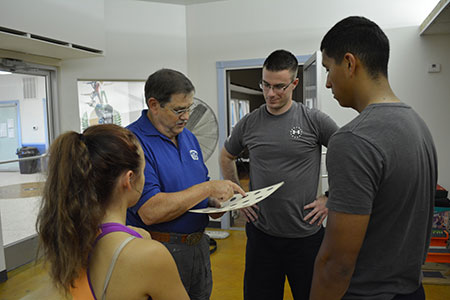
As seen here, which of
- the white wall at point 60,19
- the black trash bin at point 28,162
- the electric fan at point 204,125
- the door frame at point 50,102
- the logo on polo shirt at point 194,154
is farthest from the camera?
the door frame at point 50,102

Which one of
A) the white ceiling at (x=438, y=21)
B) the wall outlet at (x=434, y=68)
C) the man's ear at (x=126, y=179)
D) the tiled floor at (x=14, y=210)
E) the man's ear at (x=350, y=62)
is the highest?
the white ceiling at (x=438, y=21)

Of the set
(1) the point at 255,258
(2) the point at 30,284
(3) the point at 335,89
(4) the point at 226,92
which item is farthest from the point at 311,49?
(2) the point at 30,284

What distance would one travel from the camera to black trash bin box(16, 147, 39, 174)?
3891 millimetres

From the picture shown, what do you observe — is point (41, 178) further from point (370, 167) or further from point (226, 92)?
point (226, 92)

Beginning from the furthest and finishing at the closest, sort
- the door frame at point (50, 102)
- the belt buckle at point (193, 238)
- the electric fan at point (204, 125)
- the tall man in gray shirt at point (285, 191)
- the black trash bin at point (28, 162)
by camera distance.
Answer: the door frame at point (50, 102)
the black trash bin at point (28, 162)
the electric fan at point (204, 125)
the tall man in gray shirt at point (285, 191)
the belt buckle at point (193, 238)

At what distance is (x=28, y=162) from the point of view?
3.94 meters

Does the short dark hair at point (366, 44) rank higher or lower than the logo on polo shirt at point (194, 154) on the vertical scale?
higher

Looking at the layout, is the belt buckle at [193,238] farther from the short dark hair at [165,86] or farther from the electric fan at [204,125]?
the electric fan at [204,125]

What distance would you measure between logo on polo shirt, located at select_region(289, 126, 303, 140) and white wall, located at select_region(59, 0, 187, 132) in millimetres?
3083

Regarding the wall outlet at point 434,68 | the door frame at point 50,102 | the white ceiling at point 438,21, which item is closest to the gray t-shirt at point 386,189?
the white ceiling at point 438,21

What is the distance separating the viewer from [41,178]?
0.93 m

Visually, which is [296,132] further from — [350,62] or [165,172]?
[350,62]

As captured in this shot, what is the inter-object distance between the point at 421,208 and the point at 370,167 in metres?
0.20

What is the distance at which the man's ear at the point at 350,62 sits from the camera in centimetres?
96
